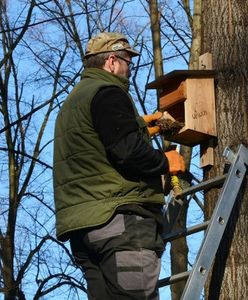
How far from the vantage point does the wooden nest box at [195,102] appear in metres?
4.72

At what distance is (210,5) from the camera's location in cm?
500

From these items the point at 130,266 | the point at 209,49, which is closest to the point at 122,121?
the point at 130,266

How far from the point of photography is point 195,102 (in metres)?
4.76

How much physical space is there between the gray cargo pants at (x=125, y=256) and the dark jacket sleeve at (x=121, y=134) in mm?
256

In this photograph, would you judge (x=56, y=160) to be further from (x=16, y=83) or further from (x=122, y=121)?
(x=16, y=83)

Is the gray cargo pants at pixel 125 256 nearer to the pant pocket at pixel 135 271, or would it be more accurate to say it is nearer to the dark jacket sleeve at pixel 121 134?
the pant pocket at pixel 135 271

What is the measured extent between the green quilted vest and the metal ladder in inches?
12.4

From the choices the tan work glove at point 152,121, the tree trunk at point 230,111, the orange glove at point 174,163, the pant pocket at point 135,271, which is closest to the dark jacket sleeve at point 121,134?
the orange glove at point 174,163

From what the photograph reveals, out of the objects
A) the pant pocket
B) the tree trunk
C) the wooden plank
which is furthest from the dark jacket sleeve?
the wooden plank

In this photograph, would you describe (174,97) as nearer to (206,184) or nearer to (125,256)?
(206,184)

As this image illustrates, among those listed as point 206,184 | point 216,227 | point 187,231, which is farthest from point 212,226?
point 206,184

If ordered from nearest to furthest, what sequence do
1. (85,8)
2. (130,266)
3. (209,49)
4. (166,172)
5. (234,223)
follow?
(130,266)
(166,172)
(234,223)
(209,49)
(85,8)

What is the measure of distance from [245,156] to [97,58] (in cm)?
99

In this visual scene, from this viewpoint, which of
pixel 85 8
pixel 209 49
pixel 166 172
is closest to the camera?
pixel 166 172
